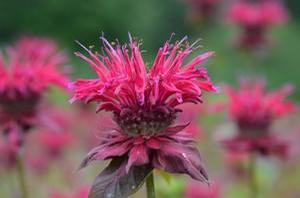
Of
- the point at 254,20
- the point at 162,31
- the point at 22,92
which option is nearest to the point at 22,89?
the point at 22,92

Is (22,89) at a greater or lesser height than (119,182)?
greater

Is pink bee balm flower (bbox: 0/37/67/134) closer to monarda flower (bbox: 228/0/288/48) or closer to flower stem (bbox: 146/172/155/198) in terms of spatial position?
flower stem (bbox: 146/172/155/198)

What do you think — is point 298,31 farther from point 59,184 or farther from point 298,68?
point 59,184

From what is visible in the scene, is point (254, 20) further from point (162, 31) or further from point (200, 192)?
point (162, 31)

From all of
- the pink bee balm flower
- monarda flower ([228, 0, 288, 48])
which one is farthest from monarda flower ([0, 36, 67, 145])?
monarda flower ([228, 0, 288, 48])

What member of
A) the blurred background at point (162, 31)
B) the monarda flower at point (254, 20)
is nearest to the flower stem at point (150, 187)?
the blurred background at point (162, 31)

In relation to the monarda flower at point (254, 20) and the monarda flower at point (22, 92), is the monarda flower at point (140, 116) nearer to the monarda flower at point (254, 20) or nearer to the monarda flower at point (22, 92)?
the monarda flower at point (22, 92)

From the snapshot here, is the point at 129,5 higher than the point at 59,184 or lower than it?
higher

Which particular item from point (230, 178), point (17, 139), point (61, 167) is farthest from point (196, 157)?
point (61, 167)
